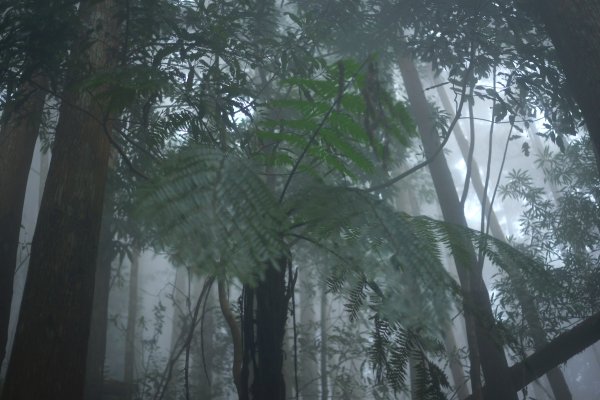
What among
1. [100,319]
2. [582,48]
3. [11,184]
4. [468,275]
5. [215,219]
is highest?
[582,48]

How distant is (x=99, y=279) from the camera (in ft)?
27.2

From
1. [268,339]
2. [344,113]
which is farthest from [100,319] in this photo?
[344,113]

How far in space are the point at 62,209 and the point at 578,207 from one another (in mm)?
8994

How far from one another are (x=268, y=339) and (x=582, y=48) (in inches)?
134

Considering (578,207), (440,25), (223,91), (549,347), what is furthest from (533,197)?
(223,91)

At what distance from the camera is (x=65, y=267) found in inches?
119

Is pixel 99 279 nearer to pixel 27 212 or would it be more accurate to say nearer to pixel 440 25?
pixel 440 25

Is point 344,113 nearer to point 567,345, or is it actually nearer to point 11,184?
point 567,345

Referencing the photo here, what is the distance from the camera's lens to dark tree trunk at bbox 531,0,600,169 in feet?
11.4

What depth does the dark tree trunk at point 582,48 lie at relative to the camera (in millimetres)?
3484

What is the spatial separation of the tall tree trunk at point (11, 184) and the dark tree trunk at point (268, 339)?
3330 mm

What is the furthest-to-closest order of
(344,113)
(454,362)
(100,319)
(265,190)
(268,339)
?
(454,362) → (100,319) → (344,113) → (268,339) → (265,190)

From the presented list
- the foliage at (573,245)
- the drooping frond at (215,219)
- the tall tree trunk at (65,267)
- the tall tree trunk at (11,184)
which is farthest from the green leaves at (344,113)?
the foliage at (573,245)

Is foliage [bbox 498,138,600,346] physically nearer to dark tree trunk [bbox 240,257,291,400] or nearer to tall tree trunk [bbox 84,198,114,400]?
dark tree trunk [bbox 240,257,291,400]
